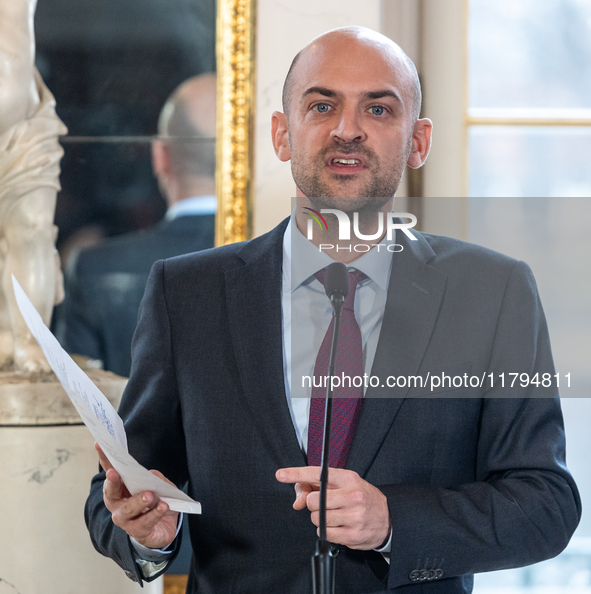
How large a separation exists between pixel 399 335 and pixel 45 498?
1015 millimetres

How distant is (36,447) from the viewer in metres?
1.79

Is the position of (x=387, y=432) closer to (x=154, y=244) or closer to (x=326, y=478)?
(x=326, y=478)

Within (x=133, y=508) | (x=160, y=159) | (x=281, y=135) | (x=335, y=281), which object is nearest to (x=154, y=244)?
(x=160, y=159)

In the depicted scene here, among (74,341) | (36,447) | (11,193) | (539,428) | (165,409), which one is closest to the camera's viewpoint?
Answer: (539,428)

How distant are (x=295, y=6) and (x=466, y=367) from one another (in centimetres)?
125

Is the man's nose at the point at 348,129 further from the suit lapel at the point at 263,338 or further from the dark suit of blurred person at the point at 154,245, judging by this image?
the dark suit of blurred person at the point at 154,245

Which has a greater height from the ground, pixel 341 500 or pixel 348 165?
pixel 348 165

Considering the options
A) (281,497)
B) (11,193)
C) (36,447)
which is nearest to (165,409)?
(281,497)

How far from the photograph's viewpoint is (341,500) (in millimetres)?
1004

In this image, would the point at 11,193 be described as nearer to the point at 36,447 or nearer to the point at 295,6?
the point at 36,447

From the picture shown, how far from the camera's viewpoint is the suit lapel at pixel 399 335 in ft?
4.05

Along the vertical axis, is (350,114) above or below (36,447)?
above

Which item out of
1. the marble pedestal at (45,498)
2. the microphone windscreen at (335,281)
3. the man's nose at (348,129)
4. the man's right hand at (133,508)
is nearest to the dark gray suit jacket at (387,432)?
the man's right hand at (133,508)

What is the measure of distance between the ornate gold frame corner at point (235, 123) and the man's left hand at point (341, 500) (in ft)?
3.69
